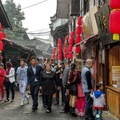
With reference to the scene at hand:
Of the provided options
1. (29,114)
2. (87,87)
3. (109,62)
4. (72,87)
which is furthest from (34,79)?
(109,62)

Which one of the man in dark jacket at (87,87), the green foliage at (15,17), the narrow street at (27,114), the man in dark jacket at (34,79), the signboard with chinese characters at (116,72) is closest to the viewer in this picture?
the man in dark jacket at (87,87)

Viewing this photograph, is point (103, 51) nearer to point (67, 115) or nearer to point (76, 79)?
point (76, 79)

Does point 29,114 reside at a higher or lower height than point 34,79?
lower

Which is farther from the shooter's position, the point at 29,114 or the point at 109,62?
the point at 109,62

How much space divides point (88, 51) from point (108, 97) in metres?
4.25

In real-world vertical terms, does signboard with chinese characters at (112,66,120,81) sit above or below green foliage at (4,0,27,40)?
below

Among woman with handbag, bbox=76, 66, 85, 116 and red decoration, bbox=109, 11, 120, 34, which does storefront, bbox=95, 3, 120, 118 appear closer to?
woman with handbag, bbox=76, 66, 85, 116

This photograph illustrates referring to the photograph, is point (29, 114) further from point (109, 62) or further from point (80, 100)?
point (109, 62)

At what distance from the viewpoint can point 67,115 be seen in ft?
25.8

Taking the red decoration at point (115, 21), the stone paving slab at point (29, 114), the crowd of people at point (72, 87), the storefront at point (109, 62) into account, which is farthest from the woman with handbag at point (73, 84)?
the red decoration at point (115, 21)

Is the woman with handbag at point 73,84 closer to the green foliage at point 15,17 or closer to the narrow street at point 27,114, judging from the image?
the narrow street at point 27,114

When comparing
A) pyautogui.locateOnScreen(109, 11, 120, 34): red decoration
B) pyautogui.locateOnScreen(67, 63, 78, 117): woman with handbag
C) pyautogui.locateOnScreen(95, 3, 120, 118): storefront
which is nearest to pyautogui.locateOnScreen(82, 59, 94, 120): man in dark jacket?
pyautogui.locateOnScreen(67, 63, 78, 117): woman with handbag

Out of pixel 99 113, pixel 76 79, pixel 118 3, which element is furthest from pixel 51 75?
pixel 118 3

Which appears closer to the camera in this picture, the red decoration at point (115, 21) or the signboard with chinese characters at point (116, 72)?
the red decoration at point (115, 21)
